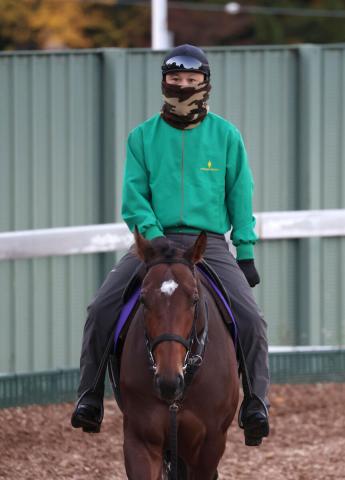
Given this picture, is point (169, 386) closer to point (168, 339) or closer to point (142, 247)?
point (168, 339)

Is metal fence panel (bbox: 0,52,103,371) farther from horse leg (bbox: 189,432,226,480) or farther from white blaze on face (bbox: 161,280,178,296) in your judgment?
white blaze on face (bbox: 161,280,178,296)

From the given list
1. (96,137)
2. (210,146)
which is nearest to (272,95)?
(96,137)

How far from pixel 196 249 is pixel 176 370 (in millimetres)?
785

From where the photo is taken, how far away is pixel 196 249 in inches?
309

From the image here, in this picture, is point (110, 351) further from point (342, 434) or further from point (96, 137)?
point (96, 137)

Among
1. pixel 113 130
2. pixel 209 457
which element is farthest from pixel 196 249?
pixel 113 130

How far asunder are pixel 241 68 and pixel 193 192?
494 cm

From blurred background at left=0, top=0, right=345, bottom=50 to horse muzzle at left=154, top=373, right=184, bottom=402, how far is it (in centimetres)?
3214

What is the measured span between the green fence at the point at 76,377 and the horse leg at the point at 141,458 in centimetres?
427

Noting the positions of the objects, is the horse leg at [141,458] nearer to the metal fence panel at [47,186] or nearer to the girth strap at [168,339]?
the girth strap at [168,339]

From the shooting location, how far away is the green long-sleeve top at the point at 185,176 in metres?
8.52

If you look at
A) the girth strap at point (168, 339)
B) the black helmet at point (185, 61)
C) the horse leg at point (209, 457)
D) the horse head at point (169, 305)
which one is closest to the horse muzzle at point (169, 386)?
the horse head at point (169, 305)

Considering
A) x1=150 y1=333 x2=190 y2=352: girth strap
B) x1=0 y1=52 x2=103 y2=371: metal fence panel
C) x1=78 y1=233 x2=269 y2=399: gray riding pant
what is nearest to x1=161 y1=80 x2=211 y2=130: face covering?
x1=78 y1=233 x2=269 y2=399: gray riding pant

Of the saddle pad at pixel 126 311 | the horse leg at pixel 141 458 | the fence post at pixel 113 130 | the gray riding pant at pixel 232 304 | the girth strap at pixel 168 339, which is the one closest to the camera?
the girth strap at pixel 168 339
